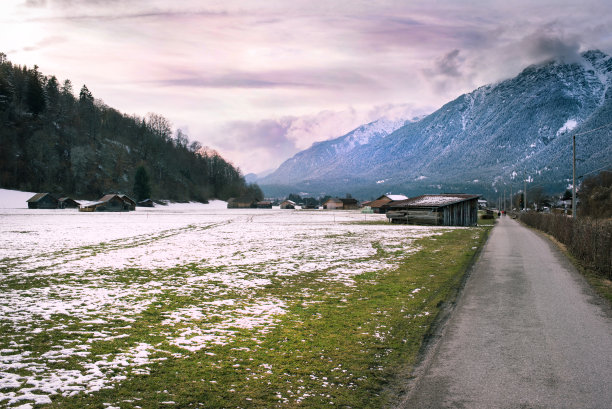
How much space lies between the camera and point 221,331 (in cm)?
923

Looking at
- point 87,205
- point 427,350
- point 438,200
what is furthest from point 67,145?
point 427,350

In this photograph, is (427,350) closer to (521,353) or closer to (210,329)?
(521,353)

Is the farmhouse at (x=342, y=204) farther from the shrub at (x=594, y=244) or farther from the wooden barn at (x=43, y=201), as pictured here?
the shrub at (x=594, y=244)

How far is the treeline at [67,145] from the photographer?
138 metres

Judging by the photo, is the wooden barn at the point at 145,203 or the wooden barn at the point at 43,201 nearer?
the wooden barn at the point at 43,201

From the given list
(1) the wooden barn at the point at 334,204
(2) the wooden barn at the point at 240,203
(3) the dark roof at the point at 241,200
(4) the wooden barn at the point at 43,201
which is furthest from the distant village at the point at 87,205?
(1) the wooden barn at the point at 334,204

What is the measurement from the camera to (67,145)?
149 meters

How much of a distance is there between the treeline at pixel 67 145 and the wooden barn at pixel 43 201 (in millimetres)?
24203

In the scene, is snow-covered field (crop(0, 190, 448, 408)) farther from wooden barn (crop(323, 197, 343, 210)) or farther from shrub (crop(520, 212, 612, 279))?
wooden barn (crop(323, 197, 343, 210))

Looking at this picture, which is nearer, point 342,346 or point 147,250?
point 342,346

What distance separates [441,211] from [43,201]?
4134 inches

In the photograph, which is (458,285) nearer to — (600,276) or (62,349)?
(600,276)

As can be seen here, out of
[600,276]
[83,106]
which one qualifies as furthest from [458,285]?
[83,106]

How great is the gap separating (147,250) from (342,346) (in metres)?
19.5
